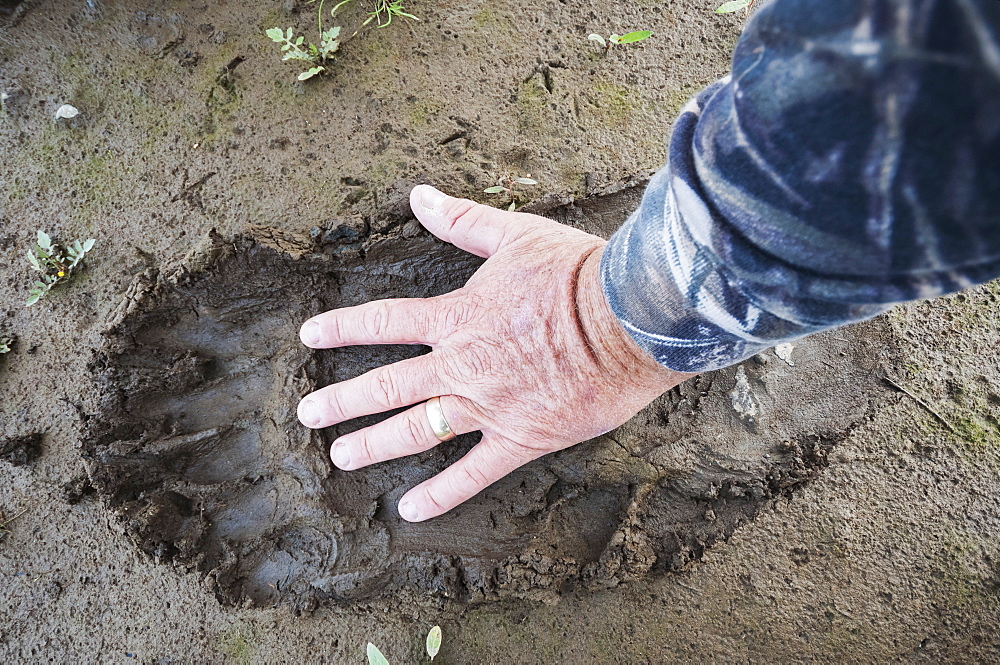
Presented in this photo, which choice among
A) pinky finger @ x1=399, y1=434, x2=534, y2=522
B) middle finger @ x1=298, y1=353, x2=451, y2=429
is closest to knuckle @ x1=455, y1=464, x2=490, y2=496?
pinky finger @ x1=399, y1=434, x2=534, y2=522

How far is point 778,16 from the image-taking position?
2.16 ft

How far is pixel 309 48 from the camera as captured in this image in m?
1.96

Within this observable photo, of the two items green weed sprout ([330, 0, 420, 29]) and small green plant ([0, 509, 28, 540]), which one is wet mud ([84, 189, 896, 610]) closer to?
small green plant ([0, 509, 28, 540])

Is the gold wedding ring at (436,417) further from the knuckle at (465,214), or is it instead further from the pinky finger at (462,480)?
the knuckle at (465,214)

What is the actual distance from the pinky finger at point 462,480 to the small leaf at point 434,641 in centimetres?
33

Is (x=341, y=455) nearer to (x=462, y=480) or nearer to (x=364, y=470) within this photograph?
(x=364, y=470)

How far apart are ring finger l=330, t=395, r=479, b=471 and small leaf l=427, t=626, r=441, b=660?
0.53 meters

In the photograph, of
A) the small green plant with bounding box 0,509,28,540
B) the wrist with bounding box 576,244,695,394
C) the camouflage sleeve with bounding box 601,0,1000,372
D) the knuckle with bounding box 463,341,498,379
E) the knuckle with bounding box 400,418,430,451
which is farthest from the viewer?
the small green plant with bounding box 0,509,28,540

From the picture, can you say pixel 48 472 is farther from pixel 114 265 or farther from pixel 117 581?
pixel 114 265

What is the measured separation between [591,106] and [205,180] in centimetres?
134

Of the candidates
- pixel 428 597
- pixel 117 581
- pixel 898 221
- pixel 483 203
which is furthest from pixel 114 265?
pixel 898 221

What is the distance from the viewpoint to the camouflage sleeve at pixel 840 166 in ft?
1.81

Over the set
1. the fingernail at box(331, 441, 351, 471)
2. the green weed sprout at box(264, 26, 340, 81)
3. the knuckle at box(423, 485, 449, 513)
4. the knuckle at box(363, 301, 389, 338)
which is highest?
the green weed sprout at box(264, 26, 340, 81)

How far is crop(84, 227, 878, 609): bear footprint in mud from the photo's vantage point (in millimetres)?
1680
